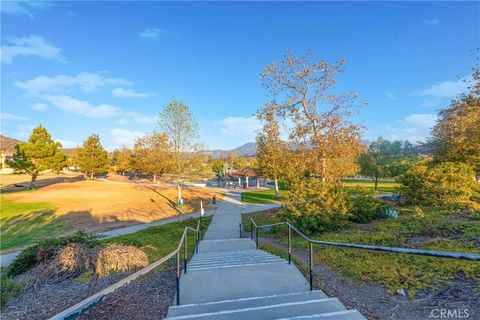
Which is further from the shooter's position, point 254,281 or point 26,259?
point 26,259

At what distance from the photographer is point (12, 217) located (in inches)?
677

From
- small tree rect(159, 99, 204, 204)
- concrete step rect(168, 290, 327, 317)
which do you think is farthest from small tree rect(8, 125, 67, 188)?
concrete step rect(168, 290, 327, 317)

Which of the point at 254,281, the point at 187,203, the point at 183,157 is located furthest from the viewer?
the point at 187,203

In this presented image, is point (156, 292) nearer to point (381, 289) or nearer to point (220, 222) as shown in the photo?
point (381, 289)

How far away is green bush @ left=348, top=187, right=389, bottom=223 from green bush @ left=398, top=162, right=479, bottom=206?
2.91 metres

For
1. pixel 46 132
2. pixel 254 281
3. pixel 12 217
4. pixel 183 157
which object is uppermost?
pixel 46 132

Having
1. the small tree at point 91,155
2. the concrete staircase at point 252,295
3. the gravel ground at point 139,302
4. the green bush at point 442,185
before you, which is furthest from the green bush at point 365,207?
the small tree at point 91,155

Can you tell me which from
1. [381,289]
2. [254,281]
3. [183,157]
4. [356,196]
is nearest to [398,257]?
[381,289]

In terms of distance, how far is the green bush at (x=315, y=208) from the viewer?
9.02 metres

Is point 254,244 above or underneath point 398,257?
underneath

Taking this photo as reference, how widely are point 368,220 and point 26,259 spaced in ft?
38.3

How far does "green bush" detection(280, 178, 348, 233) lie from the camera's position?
902cm

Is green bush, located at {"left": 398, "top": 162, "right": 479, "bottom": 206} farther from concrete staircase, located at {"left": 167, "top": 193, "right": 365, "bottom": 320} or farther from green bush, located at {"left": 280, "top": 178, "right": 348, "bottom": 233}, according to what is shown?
concrete staircase, located at {"left": 167, "top": 193, "right": 365, "bottom": 320}

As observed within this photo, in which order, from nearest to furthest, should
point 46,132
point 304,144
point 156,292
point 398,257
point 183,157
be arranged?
point 156,292 < point 398,257 < point 304,144 < point 183,157 < point 46,132
